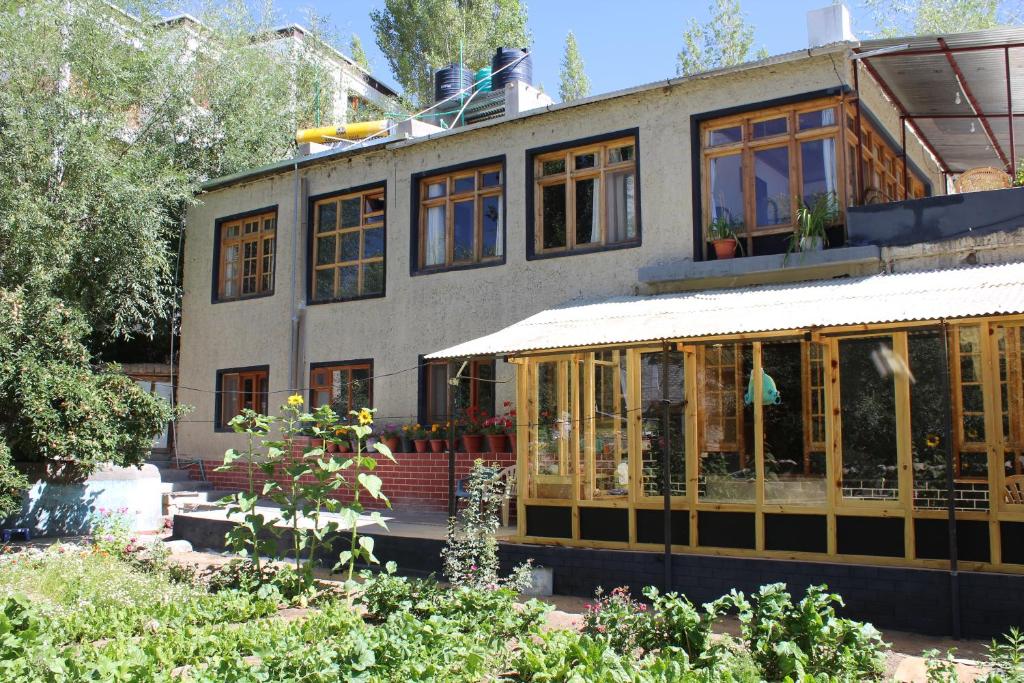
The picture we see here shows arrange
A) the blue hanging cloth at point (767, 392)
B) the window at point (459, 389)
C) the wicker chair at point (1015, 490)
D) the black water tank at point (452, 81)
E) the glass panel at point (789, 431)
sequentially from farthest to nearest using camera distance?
the black water tank at point (452, 81) → the window at point (459, 389) → the blue hanging cloth at point (767, 392) → the glass panel at point (789, 431) → the wicker chair at point (1015, 490)

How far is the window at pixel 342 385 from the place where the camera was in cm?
1505

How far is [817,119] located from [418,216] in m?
6.43

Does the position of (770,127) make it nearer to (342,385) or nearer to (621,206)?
(621,206)

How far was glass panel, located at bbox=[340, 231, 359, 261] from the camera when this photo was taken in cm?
1562

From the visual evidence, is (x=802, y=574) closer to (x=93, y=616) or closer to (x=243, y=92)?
(x=93, y=616)

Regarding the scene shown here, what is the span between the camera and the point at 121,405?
13.0 m

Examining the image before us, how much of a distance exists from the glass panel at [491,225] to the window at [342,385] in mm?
2834

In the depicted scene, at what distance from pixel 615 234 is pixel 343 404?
5627 mm

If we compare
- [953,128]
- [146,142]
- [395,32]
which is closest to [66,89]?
[146,142]

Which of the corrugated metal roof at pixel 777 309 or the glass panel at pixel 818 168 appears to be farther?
the glass panel at pixel 818 168

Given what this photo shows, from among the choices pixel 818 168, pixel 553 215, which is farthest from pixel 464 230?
pixel 818 168

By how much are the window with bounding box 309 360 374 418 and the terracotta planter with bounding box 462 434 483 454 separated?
2720 mm

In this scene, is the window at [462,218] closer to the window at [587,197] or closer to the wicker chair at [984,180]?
the window at [587,197]

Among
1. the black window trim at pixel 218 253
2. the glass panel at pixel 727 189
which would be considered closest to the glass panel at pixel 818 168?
the glass panel at pixel 727 189
